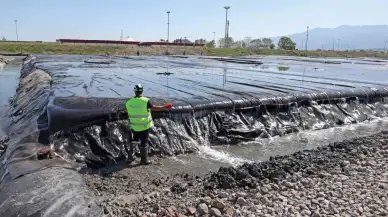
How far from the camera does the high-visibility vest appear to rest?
26.8 feet

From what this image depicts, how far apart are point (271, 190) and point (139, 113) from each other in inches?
142

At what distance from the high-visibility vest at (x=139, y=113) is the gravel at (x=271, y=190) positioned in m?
1.17

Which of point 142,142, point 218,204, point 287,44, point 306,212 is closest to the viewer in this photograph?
point 306,212

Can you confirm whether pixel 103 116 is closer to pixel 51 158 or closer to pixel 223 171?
pixel 51 158

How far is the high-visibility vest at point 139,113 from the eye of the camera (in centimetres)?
816

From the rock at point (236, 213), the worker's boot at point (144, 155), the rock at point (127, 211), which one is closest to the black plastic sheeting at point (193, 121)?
the worker's boot at point (144, 155)

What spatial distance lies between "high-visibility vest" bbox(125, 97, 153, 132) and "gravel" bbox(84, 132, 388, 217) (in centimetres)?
117

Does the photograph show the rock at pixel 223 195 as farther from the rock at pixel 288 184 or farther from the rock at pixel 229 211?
the rock at pixel 288 184

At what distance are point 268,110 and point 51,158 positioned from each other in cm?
804

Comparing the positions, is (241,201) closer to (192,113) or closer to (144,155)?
(144,155)

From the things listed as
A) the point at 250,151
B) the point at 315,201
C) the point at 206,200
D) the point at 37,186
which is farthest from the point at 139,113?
the point at 315,201

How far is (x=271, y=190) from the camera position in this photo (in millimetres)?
6531

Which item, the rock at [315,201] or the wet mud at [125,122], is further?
the wet mud at [125,122]

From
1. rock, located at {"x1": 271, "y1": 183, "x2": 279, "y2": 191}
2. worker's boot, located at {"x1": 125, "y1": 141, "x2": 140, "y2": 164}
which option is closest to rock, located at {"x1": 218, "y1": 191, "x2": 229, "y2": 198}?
rock, located at {"x1": 271, "y1": 183, "x2": 279, "y2": 191}
